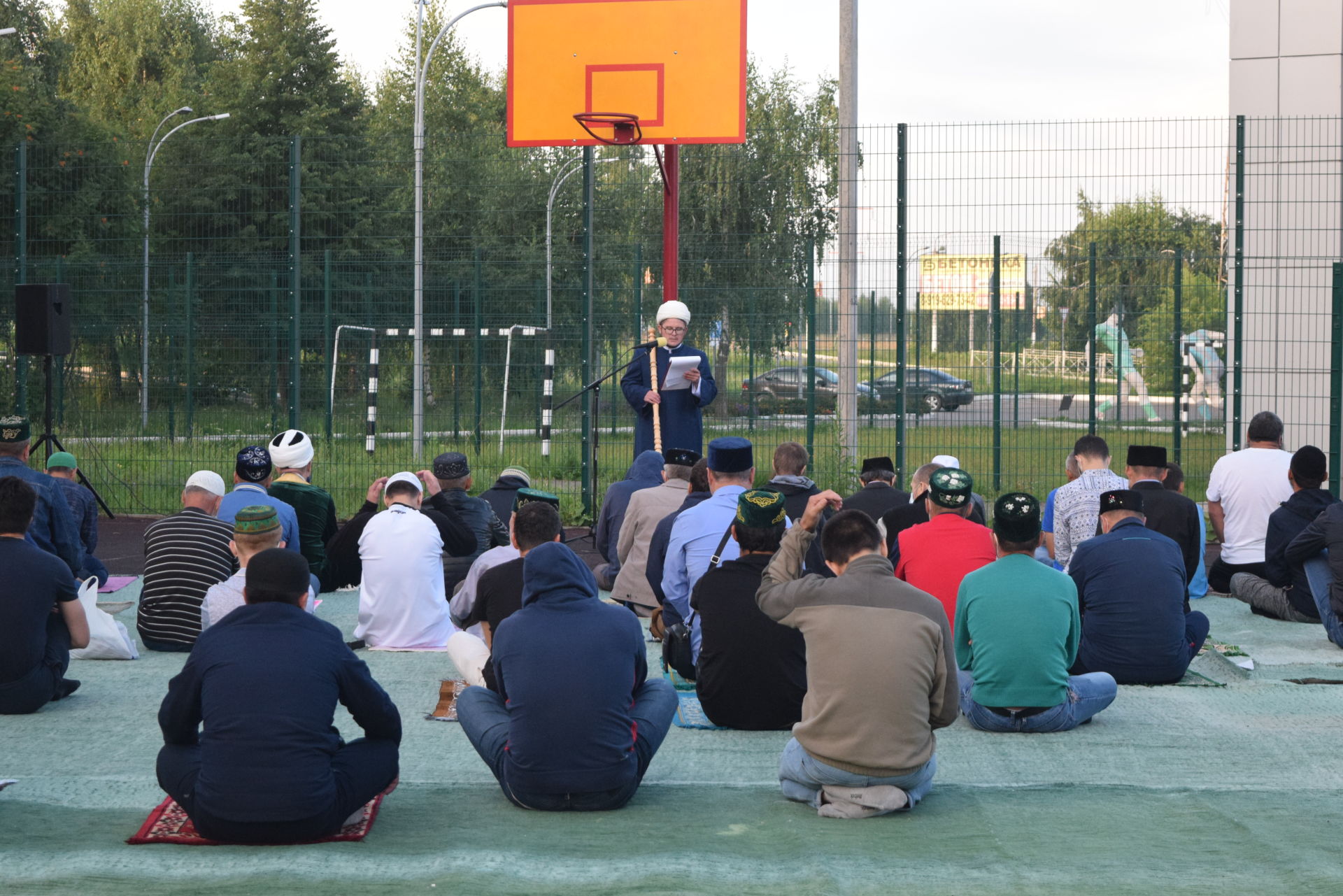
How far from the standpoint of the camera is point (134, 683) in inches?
282

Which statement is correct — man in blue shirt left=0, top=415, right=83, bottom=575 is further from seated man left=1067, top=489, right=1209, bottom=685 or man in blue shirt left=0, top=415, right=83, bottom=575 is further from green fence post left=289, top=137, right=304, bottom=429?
seated man left=1067, top=489, right=1209, bottom=685

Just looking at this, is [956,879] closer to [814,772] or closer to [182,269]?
[814,772]

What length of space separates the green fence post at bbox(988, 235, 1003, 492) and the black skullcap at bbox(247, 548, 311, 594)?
378 inches

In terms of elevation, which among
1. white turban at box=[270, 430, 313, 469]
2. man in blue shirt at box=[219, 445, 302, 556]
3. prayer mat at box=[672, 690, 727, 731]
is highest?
white turban at box=[270, 430, 313, 469]

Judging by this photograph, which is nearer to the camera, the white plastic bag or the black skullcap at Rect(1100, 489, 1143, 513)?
the black skullcap at Rect(1100, 489, 1143, 513)

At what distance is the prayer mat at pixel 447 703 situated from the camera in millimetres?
6492

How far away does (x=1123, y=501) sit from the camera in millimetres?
7008

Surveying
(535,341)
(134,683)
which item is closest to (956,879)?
(134,683)

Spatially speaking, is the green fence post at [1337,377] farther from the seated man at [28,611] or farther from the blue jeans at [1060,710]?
the seated man at [28,611]

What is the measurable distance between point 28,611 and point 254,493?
2.05 meters

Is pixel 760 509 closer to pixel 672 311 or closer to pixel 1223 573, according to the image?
pixel 672 311

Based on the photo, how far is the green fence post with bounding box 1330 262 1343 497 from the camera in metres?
12.5

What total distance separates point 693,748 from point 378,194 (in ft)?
31.0

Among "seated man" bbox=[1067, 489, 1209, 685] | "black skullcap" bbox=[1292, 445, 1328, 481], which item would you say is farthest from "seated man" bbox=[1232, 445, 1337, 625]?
"seated man" bbox=[1067, 489, 1209, 685]
